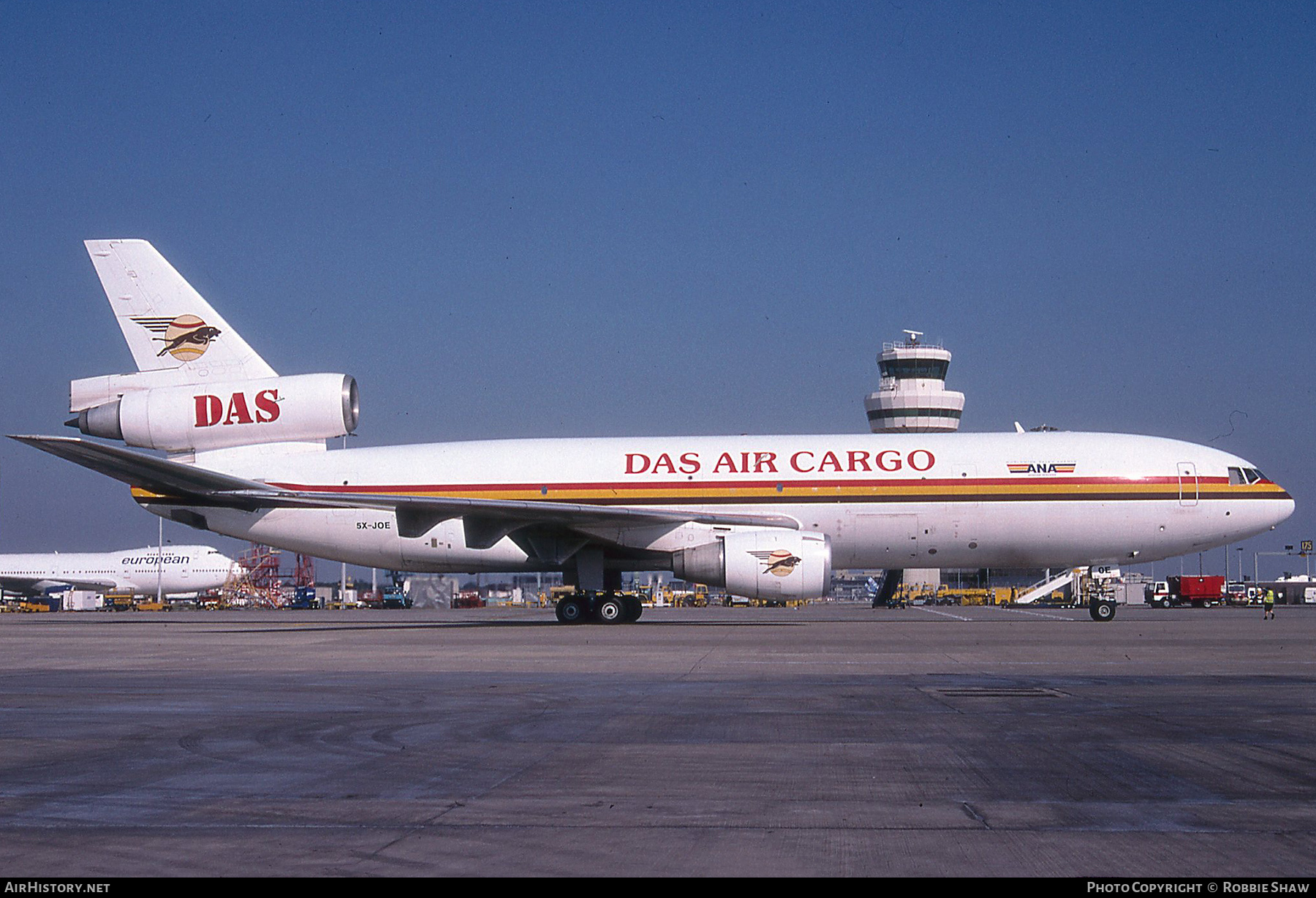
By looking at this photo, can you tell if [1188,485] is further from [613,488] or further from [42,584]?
[42,584]

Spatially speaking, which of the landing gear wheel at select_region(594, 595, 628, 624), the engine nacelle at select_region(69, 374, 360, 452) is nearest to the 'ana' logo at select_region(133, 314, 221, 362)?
the engine nacelle at select_region(69, 374, 360, 452)

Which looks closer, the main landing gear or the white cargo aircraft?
the white cargo aircraft

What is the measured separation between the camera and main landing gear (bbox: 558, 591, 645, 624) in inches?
1118

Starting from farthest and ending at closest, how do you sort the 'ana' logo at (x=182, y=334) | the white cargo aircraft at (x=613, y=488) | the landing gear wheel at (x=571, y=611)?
the 'ana' logo at (x=182, y=334) < the landing gear wheel at (x=571, y=611) < the white cargo aircraft at (x=613, y=488)

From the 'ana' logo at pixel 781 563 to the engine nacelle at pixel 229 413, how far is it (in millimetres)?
10802

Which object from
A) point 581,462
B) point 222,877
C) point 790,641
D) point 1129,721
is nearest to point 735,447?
point 581,462

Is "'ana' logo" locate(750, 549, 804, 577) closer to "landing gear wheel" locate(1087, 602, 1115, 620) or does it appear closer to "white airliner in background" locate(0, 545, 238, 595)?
"landing gear wheel" locate(1087, 602, 1115, 620)

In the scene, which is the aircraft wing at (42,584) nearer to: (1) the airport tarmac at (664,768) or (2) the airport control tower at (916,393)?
(2) the airport control tower at (916,393)

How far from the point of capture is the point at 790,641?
2191cm

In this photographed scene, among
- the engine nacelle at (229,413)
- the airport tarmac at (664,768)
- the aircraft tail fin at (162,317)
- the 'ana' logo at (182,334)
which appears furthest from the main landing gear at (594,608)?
the airport tarmac at (664,768)

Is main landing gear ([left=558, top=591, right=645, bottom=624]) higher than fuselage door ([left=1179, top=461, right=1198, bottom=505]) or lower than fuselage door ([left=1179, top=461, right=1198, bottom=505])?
lower

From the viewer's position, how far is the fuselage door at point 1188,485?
27625 millimetres

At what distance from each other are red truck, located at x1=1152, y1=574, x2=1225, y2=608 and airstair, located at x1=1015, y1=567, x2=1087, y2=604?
20.1 feet

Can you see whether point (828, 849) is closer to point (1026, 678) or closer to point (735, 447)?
point (1026, 678)
